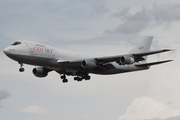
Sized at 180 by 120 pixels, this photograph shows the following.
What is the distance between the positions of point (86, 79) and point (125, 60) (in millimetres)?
9256

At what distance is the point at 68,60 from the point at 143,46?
705 inches

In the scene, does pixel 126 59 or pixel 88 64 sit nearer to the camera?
pixel 126 59

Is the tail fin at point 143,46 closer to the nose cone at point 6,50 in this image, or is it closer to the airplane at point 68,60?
the airplane at point 68,60

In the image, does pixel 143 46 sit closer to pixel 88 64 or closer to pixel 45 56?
pixel 88 64

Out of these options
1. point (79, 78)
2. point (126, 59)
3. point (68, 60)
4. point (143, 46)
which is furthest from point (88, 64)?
point (143, 46)

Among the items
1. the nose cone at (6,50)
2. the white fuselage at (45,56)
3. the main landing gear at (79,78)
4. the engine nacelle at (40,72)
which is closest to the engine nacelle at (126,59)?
the white fuselage at (45,56)

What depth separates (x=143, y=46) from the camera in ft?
185

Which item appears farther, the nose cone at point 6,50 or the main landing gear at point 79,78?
the main landing gear at point 79,78

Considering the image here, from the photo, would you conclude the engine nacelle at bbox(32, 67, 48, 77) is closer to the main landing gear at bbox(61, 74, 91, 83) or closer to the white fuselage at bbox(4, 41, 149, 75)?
the main landing gear at bbox(61, 74, 91, 83)

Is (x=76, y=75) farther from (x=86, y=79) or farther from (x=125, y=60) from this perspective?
(x=125, y=60)

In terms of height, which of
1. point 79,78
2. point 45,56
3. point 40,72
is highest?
point 45,56

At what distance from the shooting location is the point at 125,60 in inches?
1742

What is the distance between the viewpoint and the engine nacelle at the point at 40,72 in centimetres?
5059

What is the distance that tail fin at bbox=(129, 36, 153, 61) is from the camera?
183ft
